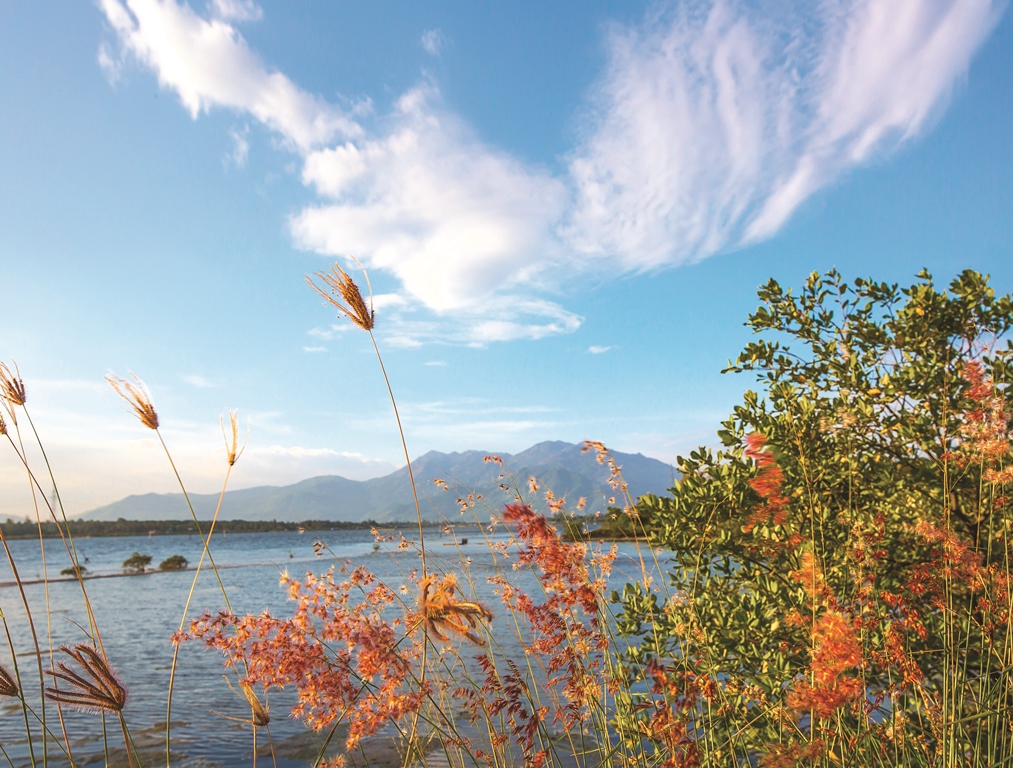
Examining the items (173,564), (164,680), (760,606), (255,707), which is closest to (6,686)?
(255,707)

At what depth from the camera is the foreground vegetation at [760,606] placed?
246cm

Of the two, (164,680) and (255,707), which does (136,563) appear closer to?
(164,680)

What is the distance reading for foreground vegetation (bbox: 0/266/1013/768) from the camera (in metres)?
2.46

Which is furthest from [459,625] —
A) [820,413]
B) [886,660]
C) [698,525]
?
[820,413]

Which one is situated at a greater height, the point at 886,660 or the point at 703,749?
the point at 886,660

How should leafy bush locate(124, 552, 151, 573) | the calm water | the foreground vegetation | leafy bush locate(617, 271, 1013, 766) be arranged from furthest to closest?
leafy bush locate(124, 552, 151, 573)
the calm water
leafy bush locate(617, 271, 1013, 766)
the foreground vegetation

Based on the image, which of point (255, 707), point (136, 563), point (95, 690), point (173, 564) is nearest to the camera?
point (95, 690)

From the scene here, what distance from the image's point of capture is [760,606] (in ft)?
13.7

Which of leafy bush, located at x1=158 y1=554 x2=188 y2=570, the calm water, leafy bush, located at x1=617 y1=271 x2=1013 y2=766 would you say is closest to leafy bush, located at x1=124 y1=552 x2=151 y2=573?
leafy bush, located at x1=158 y1=554 x2=188 y2=570

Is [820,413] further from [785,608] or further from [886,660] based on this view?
[886,660]

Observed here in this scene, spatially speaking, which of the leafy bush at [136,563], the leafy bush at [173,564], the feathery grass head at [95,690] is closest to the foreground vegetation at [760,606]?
the feathery grass head at [95,690]

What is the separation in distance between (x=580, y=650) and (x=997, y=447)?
1.93 metres

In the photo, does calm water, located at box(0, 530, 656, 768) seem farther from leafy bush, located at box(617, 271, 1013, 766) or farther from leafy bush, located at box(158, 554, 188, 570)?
leafy bush, located at box(158, 554, 188, 570)

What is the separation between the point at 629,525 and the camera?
3943mm
